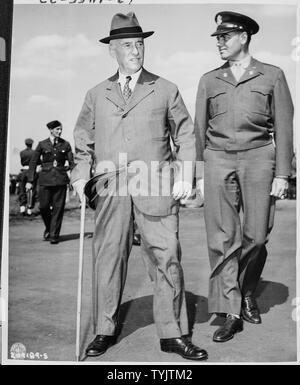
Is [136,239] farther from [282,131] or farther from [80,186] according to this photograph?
[282,131]

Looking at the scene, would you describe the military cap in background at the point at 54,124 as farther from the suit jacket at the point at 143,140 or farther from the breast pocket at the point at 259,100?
the breast pocket at the point at 259,100

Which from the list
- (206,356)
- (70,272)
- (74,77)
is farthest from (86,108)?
(206,356)

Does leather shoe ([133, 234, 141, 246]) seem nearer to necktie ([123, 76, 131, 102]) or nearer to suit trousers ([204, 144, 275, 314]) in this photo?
suit trousers ([204, 144, 275, 314])

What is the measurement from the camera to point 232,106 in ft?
7.69

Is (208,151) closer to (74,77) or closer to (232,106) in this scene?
(232,106)

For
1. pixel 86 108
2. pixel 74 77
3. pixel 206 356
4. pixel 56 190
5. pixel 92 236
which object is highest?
pixel 74 77

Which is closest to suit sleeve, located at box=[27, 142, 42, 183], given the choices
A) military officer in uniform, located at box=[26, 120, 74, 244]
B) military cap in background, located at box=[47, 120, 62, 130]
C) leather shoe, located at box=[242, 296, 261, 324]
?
military officer in uniform, located at box=[26, 120, 74, 244]

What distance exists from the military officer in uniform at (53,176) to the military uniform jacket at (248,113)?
25.4 inches

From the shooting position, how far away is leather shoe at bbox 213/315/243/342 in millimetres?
2373

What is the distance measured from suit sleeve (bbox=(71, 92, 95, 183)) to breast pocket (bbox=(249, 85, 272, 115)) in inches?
28.9

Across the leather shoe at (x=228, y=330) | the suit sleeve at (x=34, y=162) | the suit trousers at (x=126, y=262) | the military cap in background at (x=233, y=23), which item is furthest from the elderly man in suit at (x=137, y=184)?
the military cap in background at (x=233, y=23)

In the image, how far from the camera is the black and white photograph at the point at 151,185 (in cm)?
230

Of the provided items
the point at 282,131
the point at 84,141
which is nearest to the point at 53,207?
the point at 84,141

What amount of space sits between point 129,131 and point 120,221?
40 cm
